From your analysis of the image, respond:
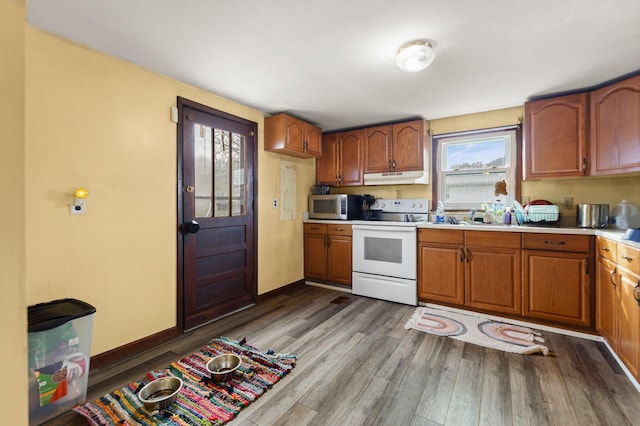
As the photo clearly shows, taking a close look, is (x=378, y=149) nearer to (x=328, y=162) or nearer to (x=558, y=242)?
(x=328, y=162)

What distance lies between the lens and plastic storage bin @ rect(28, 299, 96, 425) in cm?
151

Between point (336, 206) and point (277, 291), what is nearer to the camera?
point (277, 291)

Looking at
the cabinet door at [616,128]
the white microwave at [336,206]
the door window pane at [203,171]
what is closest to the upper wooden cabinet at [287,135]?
the white microwave at [336,206]

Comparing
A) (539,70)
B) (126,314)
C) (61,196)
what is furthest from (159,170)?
(539,70)

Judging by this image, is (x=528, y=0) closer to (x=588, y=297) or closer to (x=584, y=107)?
(x=584, y=107)

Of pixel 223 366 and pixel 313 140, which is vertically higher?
pixel 313 140

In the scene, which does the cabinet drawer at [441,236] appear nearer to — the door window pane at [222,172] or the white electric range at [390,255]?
the white electric range at [390,255]

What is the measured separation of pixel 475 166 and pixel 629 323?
207 centimetres

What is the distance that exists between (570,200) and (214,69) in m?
3.66

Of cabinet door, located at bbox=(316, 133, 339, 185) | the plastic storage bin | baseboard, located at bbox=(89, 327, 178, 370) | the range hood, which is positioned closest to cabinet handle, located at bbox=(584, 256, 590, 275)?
the range hood

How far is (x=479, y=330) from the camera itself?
2.64 meters

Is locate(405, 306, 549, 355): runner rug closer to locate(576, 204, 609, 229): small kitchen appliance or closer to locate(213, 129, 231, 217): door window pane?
locate(576, 204, 609, 229): small kitchen appliance

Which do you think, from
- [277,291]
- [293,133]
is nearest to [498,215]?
[293,133]

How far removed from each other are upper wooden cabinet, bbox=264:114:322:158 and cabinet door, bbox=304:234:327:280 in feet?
3.93
